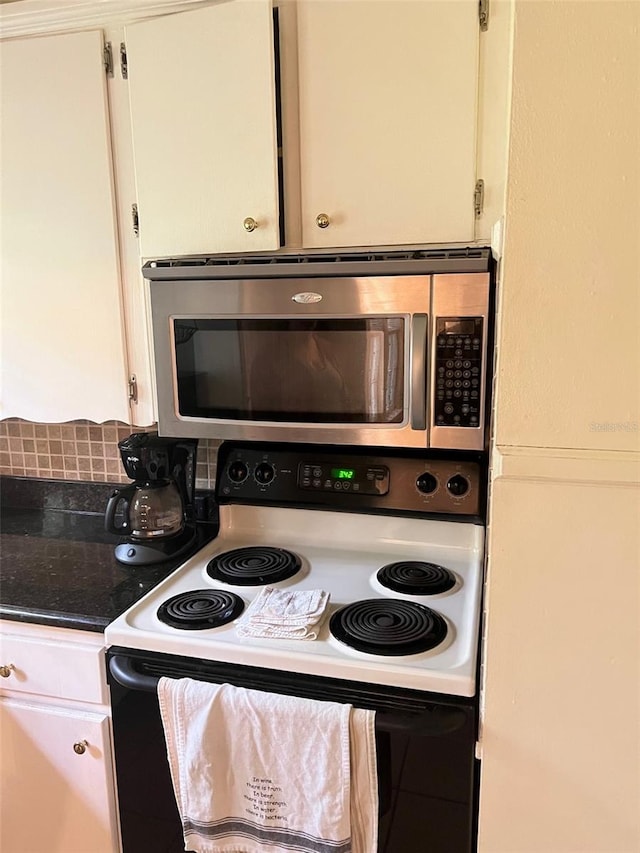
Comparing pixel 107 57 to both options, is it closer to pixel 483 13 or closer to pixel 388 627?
pixel 483 13

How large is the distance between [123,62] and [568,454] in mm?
1284

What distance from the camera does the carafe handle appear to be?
161 centimetres

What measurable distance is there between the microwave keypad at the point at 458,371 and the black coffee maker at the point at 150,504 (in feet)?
2.38

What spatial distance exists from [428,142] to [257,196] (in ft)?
1.21

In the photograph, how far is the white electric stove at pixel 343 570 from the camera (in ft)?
3.95

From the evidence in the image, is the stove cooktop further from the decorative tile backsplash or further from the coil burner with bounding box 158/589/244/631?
the decorative tile backsplash

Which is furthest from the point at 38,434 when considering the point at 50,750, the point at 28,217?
the point at 50,750

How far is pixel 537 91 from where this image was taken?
2.74 ft

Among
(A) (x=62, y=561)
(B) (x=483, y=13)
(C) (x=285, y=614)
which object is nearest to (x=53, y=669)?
(A) (x=62, y=561)

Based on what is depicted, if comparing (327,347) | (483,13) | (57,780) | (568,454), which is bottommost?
(57,780)

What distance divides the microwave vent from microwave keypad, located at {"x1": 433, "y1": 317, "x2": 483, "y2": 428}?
109 millimetres

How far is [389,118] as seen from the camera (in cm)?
133

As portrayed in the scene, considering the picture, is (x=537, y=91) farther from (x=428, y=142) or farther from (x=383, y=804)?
(x=383, y=804)

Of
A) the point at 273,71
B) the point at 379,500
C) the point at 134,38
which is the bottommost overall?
the point at 379,500
